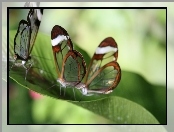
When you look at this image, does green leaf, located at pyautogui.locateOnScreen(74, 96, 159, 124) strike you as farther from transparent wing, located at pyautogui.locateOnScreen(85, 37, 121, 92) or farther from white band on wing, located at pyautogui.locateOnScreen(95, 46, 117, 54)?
white band on wing, located at pyautogui.locateOnScreen(95, 46, 117, 54)

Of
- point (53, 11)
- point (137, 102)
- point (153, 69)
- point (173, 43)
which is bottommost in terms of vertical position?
point (137, 102)

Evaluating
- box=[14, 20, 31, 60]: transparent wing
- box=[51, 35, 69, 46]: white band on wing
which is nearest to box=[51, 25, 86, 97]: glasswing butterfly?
box=[51, 35, 69, 46]: white band on wing

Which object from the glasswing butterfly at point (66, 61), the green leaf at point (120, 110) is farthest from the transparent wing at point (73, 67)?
the green leaf at point (120, 110)

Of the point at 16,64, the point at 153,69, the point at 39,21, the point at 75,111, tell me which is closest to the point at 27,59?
the point at 16,64

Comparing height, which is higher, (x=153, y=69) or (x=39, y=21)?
(x=39, y=21)

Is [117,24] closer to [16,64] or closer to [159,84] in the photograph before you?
[159,84]

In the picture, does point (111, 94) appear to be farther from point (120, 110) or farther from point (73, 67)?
point (73, 67)

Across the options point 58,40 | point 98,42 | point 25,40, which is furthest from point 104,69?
point 25,40
